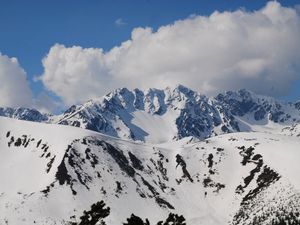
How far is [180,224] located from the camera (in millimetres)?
43469

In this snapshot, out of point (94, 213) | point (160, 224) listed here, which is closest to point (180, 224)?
point (160, 224)

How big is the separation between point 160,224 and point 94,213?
24.4ft

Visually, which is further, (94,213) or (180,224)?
(94,213)

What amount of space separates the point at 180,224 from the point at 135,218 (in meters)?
3.90

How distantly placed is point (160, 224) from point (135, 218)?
78.3 inches

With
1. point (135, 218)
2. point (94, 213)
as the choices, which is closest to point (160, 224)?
point (135, 218)

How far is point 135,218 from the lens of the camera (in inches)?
1650

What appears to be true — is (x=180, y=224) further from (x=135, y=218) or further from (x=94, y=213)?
(x=94, y=213)

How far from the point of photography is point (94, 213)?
152 ft

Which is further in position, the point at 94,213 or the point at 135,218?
the point at 94,213

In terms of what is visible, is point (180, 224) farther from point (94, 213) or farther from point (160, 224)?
point (94, 213)

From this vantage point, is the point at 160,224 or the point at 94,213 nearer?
the point at 160,224
